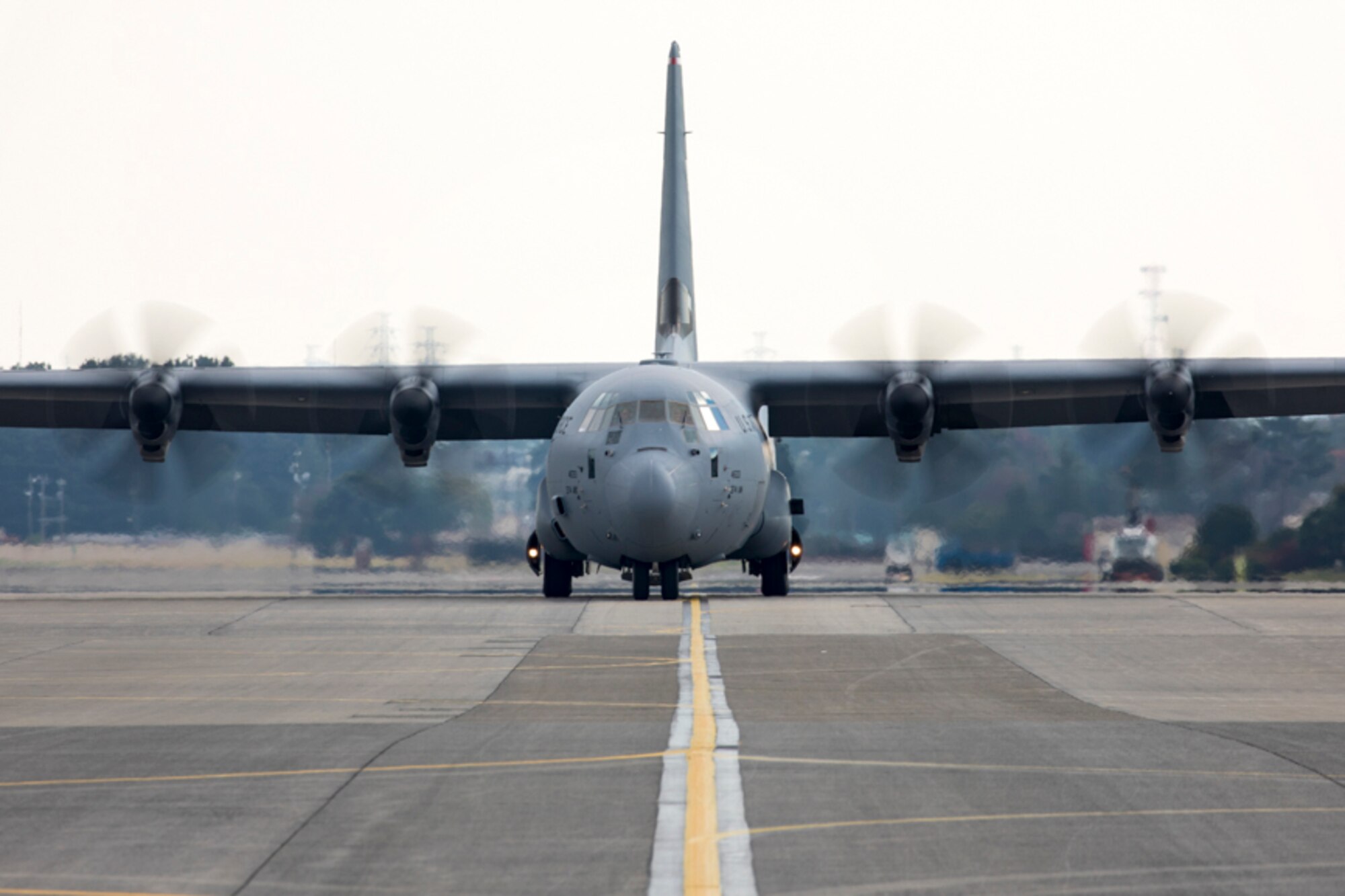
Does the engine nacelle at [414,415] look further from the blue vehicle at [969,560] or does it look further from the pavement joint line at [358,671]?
the pavement joint line at [358,671]

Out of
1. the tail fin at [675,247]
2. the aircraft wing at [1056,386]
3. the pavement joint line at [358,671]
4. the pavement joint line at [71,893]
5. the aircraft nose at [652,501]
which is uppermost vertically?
the tail fin at [675,247]

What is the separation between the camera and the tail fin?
96.3 feet

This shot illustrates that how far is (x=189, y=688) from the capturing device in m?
12.9

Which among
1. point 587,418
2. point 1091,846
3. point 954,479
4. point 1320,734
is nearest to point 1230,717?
point 1320,734

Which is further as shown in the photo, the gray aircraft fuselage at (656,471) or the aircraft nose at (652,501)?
the gray aircraft fuselage at (656,471)

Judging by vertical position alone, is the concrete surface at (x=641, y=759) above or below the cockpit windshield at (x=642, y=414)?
below

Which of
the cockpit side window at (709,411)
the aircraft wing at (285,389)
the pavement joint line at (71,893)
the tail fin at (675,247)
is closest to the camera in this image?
the pavement joint line at (71,893)

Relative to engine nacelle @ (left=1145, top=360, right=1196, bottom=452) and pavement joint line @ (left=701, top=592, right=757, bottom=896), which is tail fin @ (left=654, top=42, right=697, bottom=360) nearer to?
engine nacelle @ (left=1145, top=360, right=1196, bottom=452)

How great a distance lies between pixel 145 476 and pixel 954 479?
13878 mm

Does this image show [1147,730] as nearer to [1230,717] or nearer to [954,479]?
[1230,717]

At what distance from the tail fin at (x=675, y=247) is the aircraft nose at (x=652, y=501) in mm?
6004

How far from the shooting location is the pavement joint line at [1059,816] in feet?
23.1

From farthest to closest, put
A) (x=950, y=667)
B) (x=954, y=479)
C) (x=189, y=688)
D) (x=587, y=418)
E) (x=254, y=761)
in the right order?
1. (x=954, y=479)
2. (x=587, y=418)
3. (x=950, y=667)
4. (x=189, y=688)
5. (x=254, y=761)

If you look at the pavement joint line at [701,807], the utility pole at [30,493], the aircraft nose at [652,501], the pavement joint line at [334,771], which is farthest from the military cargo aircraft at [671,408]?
the pavement joint line at [334,771]
